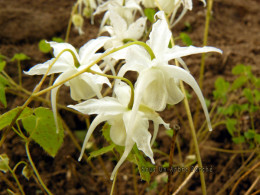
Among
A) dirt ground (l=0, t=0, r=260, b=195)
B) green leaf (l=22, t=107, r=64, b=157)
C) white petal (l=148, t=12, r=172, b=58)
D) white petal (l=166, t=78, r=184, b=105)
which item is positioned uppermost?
white petal (l=148, t=12, r=172, b=58)

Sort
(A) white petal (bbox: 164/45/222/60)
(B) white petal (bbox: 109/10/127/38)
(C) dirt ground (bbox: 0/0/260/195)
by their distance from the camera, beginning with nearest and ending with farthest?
(A) white petal (bbox: 164/45/222/60) < (B) white petal (bbox: 109/10/127/38) < (C) dirt ground (bbox: 0/0/260/195)

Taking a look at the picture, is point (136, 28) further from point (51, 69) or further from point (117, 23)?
point (51, 69)

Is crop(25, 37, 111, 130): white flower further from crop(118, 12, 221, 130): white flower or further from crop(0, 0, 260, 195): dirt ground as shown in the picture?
crop(0, 0, 260, 195): dirt ground

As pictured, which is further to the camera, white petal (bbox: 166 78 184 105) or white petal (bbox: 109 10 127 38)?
white petal (bbox: 109 10 127 38)

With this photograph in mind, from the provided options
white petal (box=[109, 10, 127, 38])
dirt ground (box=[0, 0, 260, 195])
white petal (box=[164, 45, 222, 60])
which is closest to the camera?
white petal (box=[164, 45, 222, 60])

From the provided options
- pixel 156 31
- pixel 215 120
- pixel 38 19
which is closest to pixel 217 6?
pixel 215 120

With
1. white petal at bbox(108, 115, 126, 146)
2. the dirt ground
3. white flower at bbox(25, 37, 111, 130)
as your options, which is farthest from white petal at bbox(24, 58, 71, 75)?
the dirt ground
